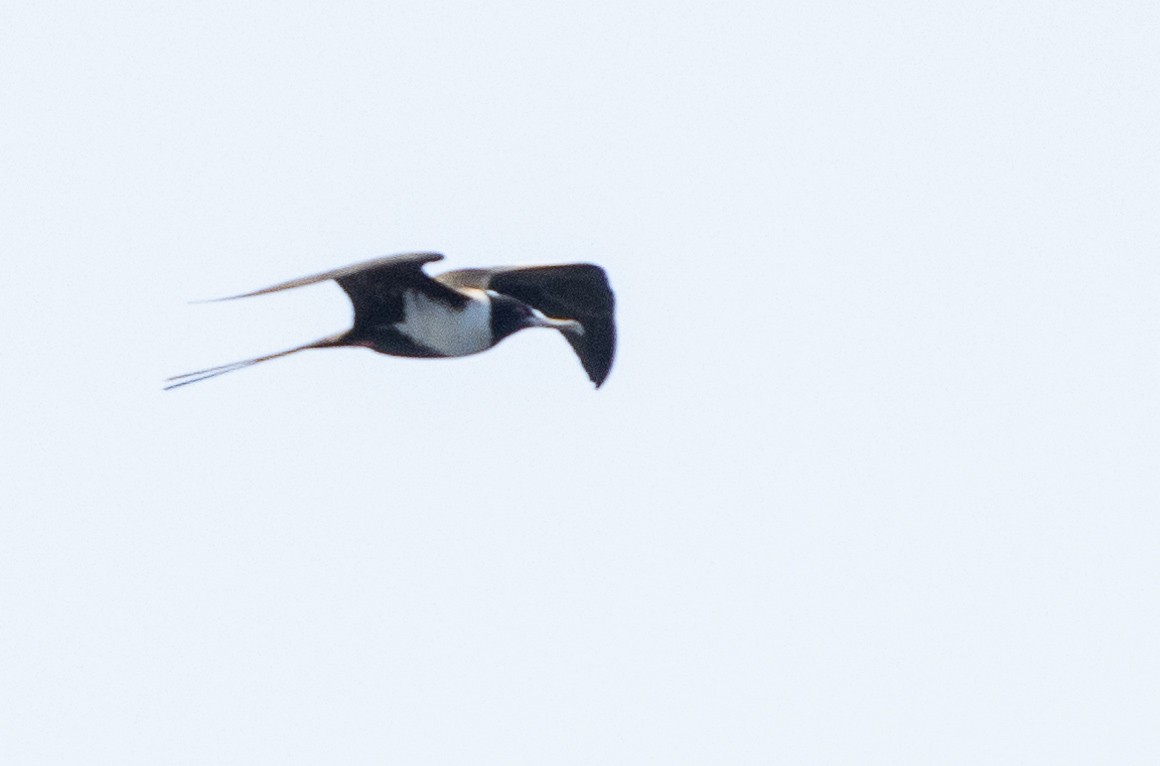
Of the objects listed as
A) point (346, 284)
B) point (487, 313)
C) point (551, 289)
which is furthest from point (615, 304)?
point (346, 284)

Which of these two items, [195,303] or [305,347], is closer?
[195,303]

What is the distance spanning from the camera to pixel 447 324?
16125mm

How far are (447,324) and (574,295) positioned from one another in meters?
2.19

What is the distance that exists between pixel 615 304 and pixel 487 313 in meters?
2.01

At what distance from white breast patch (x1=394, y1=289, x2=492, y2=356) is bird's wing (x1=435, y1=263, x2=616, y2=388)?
93 cm

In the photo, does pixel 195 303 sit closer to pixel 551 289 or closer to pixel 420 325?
pixel 420 325

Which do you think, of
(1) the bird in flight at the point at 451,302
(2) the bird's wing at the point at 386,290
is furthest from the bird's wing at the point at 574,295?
(2) the bird's wing at the point at 386,290

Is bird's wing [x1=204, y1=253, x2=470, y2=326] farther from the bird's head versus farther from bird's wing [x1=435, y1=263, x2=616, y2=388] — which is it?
bird's wing [x1=435, y1=263, x2=616, y2=388]

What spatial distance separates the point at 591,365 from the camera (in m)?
18.5

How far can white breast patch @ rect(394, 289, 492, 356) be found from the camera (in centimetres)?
1595

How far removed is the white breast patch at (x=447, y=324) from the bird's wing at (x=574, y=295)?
935 mm

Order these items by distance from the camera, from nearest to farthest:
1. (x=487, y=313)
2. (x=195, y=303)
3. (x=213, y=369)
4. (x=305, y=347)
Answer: (x=195, y=303) → (x=213, y=369) → (x=305, y=347) → (x=487, y=313)

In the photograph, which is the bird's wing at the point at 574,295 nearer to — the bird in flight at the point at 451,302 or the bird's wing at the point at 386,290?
the bird in flight at the point at 451,302

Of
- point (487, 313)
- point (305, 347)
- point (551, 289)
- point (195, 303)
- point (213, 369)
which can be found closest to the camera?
point (195, 303)
